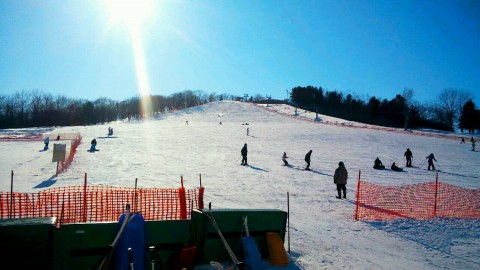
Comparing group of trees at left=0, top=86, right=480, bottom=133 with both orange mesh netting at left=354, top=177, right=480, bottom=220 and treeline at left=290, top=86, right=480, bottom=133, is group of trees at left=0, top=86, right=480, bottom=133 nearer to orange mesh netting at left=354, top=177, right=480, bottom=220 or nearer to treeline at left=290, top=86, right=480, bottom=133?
treeline at left=290, top=86, right=480, bottom=133

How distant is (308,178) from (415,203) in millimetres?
6572

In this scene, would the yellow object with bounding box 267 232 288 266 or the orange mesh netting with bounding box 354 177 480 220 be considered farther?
the orange mesh netting with bounding box 354 177 480 220

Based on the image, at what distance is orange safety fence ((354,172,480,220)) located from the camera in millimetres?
11758

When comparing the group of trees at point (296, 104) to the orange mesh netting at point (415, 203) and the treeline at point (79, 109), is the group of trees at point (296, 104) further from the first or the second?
the orange mesh netting at point (415, 203)

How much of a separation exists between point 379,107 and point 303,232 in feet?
370

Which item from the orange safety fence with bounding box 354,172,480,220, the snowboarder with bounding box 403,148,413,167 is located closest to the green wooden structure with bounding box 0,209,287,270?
the orange safety fence with bounding box 354,172,480,220

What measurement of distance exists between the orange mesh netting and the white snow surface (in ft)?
2.05

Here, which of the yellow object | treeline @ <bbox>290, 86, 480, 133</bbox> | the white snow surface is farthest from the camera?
treeline @ <bbox>290, 86, 480, 133</bbox>

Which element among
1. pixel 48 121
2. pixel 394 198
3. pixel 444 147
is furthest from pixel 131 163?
pixel 48 121

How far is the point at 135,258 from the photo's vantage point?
234 inches

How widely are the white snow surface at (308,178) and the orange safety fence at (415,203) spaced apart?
622mm

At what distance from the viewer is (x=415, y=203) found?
13680mm

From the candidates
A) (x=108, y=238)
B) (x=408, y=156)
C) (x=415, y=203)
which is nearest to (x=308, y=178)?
(x=415, y=203)

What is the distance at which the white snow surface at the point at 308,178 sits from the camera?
328 inches
